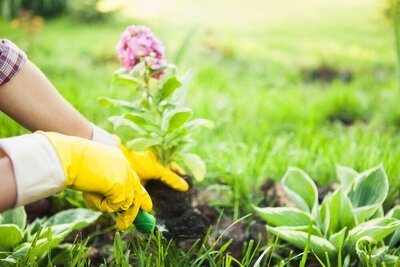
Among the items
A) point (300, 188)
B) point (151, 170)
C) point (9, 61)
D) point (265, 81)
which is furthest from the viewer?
point (265, 81)

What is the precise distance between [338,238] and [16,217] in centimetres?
100

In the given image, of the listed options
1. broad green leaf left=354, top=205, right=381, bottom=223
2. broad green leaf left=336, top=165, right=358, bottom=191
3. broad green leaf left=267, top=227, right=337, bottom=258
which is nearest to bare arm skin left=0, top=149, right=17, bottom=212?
broad green leaf left=267, top=227, right=337, bottom=258

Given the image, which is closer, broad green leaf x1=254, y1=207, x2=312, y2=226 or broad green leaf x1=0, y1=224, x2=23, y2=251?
broad green leaf x1=0, y1=224, x2=23, y2=251

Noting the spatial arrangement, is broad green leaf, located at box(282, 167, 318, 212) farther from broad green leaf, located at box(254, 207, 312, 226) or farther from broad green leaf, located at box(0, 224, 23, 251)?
broad green leaf, located at box(0, 224, 23, 251)

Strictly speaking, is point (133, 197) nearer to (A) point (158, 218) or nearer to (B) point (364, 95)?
(A) point (158, 218)

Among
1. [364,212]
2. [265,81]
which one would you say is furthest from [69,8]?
[364,212]

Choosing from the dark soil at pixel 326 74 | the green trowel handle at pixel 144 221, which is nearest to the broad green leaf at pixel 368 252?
the green trowel handle at pixel 144 221

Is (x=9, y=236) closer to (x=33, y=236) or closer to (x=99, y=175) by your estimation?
(x=33, y=236)

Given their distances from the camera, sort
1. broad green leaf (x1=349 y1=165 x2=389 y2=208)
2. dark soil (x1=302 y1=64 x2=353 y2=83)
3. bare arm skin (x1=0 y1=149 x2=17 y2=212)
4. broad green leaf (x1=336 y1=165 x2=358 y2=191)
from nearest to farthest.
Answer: bare arm skin (x1=0 y1=149 x2=17 y2=212), broad green leaf (x1=349 y1=165 x2=389 y2=208), broad green leaf (x1=336 y1=165 x2=358 y2=191), dark soil (x1=302 y1=64 x2=353 y2=83)

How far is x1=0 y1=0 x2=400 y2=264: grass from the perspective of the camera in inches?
85.7

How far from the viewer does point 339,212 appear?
1.61 m

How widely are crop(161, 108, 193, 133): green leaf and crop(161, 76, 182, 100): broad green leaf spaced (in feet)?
0.19

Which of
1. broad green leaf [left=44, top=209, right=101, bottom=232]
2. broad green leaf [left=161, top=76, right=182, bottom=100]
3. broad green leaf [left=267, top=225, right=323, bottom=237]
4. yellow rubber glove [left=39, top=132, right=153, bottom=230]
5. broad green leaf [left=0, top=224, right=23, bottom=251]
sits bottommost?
broad green leaf [left=44, top=209, right=101, bottom=232]

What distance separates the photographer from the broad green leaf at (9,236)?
1463 mm
